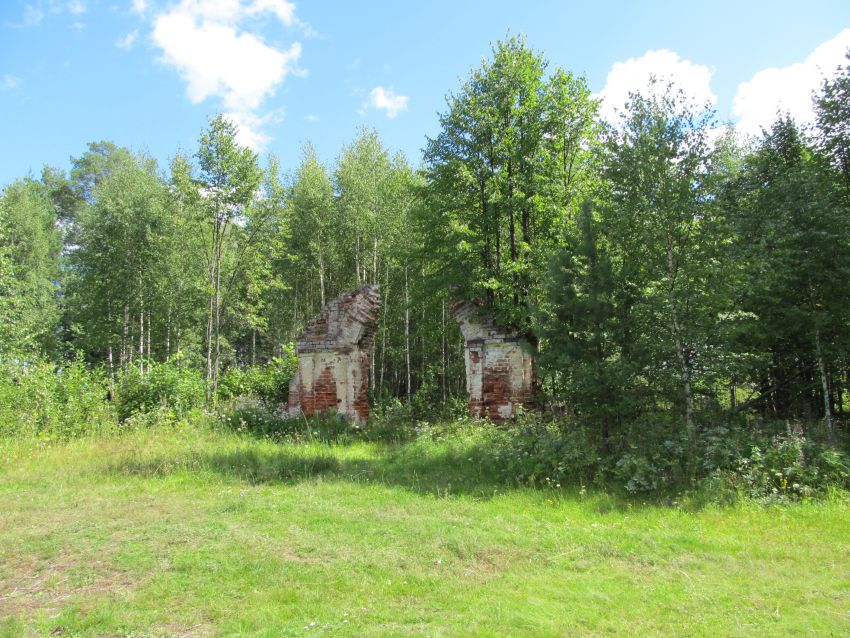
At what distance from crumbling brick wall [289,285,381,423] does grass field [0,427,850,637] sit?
4.63m

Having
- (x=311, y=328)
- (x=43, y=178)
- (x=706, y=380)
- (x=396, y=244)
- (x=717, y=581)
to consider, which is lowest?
(x=717, y=581)

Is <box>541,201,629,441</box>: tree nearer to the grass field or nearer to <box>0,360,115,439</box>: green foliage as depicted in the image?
the grass field

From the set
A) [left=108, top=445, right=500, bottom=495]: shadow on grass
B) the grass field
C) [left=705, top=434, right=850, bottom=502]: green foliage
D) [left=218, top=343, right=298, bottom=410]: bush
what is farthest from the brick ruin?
[left=705, top=434, right=850, bottom=502]: green foliage

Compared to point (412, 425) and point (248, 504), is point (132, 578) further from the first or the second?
point (412, 425)

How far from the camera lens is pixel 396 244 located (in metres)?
20.0

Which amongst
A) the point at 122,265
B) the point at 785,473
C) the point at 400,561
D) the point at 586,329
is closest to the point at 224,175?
the point at 122,265

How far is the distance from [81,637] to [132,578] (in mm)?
1099

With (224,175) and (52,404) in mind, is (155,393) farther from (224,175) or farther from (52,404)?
(224,175)

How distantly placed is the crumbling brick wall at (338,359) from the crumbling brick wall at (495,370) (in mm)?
2670

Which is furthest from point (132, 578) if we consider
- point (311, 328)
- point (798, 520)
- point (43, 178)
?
point (43, 178)

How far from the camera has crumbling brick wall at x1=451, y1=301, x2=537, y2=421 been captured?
12352 mm

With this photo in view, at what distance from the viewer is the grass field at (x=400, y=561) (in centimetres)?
394

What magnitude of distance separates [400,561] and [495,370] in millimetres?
7682

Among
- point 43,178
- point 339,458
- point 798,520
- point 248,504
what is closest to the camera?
point 798,520
